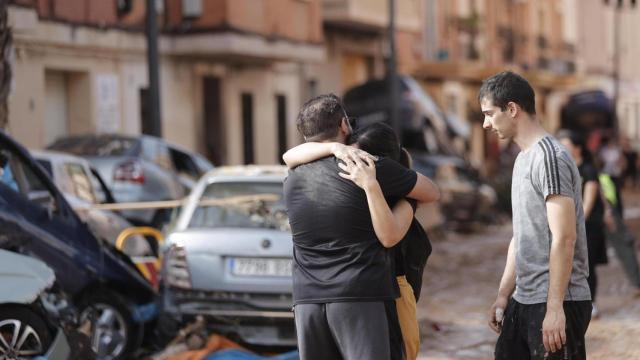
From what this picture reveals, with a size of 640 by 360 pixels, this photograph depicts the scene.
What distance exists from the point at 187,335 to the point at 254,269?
70cm

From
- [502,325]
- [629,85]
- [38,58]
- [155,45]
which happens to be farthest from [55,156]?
[629,85]

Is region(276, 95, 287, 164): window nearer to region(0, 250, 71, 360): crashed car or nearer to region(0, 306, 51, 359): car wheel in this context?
region(0, 250, 71, 360): crashed car

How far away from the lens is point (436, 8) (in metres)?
44.4

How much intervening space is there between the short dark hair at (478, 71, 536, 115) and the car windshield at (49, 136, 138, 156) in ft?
41.1

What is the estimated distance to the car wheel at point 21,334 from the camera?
7.26 metres

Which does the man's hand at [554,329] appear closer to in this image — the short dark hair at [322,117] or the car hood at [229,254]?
the short dark hair at [322,117]

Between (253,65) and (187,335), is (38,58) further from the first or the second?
(187,335)

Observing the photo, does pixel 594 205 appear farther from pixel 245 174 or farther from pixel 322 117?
pixel 322 117

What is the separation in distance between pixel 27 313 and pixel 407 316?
286cm

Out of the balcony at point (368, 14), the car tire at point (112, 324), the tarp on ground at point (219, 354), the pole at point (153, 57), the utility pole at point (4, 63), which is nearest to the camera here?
the tarp on ground at point (219, 354)

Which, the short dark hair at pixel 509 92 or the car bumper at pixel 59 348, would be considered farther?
the car bumper at pixel 59 348

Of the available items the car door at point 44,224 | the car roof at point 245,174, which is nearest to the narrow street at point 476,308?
the car roof at point 245,174

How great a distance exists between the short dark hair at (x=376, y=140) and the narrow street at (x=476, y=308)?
177 inches

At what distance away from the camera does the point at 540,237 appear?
5227 mm
